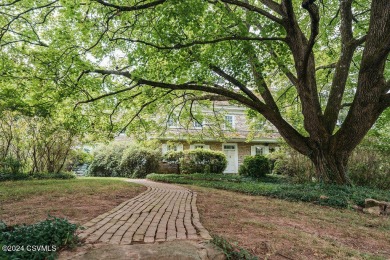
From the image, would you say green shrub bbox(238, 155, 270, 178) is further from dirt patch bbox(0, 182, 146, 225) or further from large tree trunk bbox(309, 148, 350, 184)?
dirt patch bbox(0, 182, 146, 225)

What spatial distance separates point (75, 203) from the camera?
5.39 meters

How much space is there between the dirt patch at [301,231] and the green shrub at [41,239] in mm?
1890

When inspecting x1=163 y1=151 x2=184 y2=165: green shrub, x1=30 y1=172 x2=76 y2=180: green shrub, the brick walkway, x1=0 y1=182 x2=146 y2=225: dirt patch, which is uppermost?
x1=163 y1=151 x2=184 y2=165: green shrub

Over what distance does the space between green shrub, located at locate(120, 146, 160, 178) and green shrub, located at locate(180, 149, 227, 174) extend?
2663 mm

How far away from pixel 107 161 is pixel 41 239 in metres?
19.6

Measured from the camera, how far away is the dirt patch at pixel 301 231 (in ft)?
10.5

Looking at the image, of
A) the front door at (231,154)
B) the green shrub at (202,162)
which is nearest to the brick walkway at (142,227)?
the green shrub at (202,162)

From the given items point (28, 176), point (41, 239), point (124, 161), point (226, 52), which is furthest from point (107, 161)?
point (41, 239)

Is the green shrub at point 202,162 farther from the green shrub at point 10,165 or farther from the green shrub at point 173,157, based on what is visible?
the green shrub at point 10,165

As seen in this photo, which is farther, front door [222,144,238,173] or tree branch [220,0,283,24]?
front door [222,144,238,173]

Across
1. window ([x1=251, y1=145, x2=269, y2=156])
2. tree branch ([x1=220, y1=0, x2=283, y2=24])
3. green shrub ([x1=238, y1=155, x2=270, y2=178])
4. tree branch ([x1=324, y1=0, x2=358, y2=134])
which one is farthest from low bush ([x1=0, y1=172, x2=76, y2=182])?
window ([x1=251, y1=145, x2=269, y2=156])

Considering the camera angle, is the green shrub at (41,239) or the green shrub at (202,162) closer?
the green shrub at (41,239)

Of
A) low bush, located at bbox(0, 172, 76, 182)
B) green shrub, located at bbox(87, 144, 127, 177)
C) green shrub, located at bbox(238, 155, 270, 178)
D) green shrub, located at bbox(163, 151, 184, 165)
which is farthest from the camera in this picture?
green shrub, located at bbox(87, 144, 127, 177)

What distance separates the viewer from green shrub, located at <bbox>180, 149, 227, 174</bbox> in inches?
724
